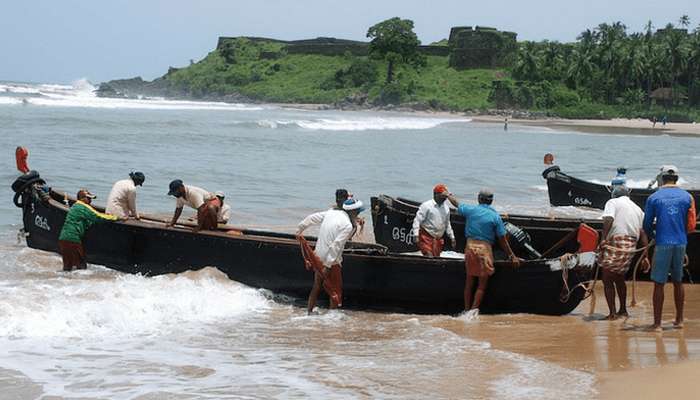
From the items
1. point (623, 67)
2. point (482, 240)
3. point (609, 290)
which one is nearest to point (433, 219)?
point (482, 240)

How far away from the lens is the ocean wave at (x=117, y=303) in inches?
371

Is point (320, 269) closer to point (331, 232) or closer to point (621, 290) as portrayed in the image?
point (331, 232)

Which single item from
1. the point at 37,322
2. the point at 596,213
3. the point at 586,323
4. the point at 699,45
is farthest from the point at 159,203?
the point at 699,45

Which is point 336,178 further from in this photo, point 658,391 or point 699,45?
point 699,45

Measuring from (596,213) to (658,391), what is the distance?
13.7 m

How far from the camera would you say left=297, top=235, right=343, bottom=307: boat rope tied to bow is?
10188 millimetres

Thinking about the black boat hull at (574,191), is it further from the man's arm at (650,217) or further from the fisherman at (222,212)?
the man's arm at (650,217)

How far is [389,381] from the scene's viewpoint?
24.8ft

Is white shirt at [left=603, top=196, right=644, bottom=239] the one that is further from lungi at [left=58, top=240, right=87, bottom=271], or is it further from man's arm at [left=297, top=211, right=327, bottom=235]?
lungi at [left=58, top=240, right=87, bottom=271]

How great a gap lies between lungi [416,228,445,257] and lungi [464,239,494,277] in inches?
48.6

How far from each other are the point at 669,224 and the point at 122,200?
7.33 metres

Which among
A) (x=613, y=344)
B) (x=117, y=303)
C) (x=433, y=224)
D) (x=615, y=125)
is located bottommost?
(x=117, y=303)

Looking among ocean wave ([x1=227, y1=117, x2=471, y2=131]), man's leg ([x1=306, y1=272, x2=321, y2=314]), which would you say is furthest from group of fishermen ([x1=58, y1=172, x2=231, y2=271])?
ocean wave ([x1=227, y1=117, x2=471, y2=131])

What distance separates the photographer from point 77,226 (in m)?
12.2
